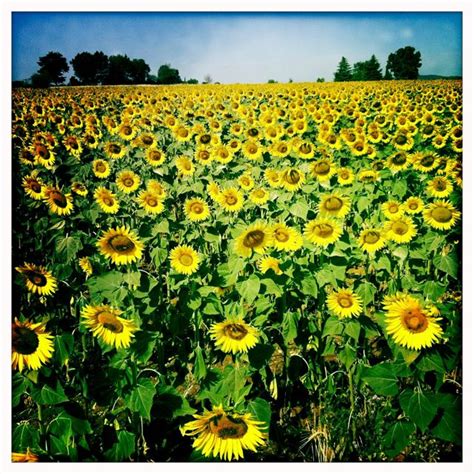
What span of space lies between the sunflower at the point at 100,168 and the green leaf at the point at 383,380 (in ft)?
11.0

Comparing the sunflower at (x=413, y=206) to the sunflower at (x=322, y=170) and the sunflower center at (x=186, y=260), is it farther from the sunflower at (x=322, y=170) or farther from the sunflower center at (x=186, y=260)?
the sunflower center at (x=186, y=260)

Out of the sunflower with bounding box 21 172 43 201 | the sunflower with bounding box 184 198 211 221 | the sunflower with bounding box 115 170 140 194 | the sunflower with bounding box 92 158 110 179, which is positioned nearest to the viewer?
the sunflower with bounding box 21 172 43 201

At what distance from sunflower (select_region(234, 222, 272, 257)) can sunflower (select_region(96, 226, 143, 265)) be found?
56 centimetres

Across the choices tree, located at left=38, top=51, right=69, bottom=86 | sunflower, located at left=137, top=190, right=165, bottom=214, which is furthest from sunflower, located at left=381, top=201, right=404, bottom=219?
tree, located at left=38, top=51, right=69, bottom=86

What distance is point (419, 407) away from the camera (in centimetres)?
159

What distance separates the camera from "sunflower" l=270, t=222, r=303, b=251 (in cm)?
221

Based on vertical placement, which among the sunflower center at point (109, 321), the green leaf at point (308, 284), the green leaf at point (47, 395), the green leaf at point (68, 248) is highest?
the green leaf at point (68, 248)

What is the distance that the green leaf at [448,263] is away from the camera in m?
2.26

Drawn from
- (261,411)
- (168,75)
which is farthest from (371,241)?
(168,75)

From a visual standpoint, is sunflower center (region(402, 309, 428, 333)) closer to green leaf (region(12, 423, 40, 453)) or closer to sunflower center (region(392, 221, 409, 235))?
sunflower center (region(392, 221, 409, 235))

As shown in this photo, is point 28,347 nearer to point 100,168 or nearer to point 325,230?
point 325,230

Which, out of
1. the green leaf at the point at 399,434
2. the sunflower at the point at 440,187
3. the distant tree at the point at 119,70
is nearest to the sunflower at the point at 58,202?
the distant tree at the point at 119,70

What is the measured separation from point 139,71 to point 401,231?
2.03 metres
